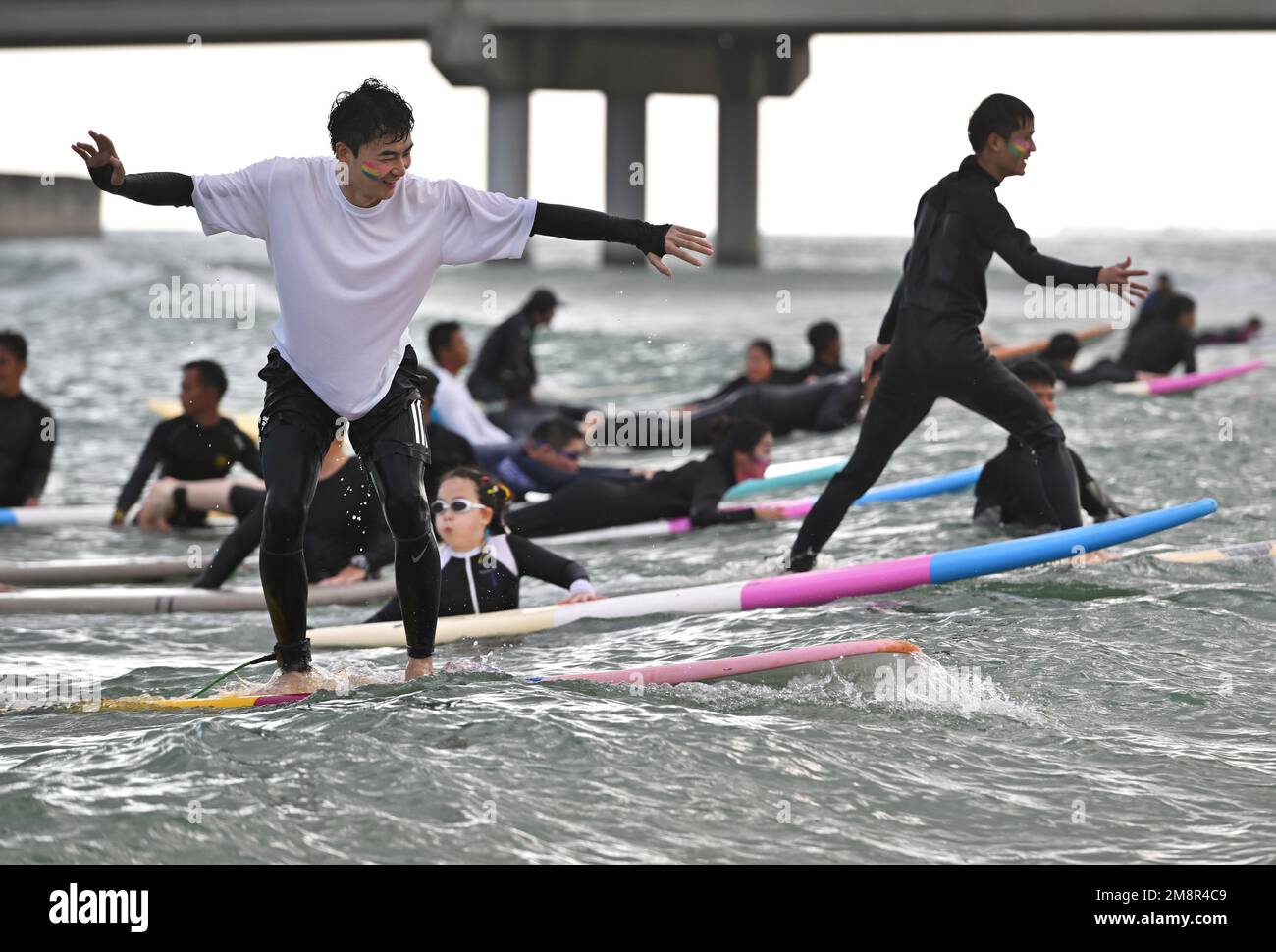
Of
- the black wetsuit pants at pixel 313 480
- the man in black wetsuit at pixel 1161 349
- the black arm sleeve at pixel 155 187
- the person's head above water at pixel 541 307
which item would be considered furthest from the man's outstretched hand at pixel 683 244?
the man in black wetsuit at pixel 1161 349

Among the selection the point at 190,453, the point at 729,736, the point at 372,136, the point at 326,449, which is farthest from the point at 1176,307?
the point at 372,136

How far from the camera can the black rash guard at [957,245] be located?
231 inches

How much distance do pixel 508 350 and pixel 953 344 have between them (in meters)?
7.35

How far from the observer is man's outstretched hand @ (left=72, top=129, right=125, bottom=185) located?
4098 millimetres

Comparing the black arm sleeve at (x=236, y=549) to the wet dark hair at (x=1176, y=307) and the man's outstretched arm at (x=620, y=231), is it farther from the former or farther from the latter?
the wet dark hair at (x=1176, y=307)

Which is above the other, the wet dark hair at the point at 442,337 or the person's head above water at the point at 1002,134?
the person's head above water at the point at 1002,134

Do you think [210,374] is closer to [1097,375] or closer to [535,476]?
[535,476]

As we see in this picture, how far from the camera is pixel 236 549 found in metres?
6.99

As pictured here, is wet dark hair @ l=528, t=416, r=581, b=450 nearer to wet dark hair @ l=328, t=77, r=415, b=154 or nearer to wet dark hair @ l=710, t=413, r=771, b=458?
wet dark hair @ l=710, t=413, r=771, b=458

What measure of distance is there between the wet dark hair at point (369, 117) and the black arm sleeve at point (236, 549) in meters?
3.01

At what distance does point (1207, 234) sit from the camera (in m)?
85.9

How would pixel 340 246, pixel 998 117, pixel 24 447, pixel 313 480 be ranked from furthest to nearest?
1. pixel 24 447
2. pixel 998 117
3. pixel 313 480
4. pixel 340 246

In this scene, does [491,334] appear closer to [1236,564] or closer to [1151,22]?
[1236,564]
